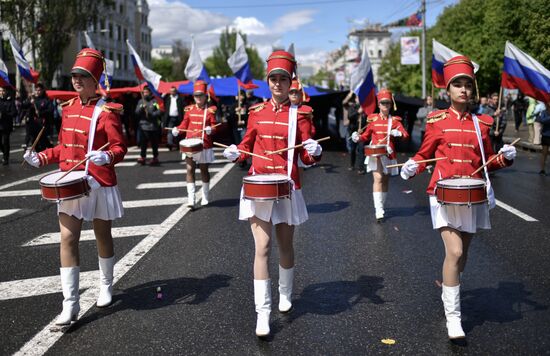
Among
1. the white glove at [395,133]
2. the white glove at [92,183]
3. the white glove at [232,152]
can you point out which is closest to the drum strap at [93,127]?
the white glove at [92,183]

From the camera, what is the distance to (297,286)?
5.88 m

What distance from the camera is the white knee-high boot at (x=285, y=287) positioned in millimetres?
5051

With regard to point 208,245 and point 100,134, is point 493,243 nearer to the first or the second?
point 208,245

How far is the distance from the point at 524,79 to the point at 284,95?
566cm

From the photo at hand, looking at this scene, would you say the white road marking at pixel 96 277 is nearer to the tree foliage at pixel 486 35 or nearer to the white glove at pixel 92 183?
the white glove at pixel 92 183

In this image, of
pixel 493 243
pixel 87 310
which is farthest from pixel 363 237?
pixel 87 310

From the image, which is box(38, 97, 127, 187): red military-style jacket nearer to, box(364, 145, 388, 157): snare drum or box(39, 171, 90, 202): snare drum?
box(39, 171, 90, 202): snare drum

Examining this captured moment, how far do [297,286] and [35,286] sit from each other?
2546mm

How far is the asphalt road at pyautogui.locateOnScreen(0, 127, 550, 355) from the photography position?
14.7ft

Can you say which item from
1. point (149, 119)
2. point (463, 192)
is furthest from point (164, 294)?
point (149, 119)

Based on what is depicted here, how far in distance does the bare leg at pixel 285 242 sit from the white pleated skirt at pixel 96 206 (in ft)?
4.50

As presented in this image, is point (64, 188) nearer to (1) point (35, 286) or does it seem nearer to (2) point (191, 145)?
(1) point (35, 286)

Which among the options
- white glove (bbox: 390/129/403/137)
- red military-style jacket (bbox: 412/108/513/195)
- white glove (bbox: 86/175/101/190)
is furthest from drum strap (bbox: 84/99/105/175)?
white glove (bbox: 390/129/403/137)

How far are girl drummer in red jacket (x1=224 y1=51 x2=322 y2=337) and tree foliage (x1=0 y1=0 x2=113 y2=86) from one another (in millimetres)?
32392
